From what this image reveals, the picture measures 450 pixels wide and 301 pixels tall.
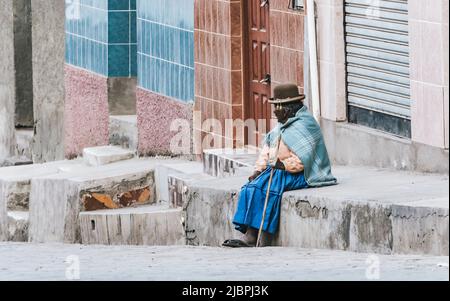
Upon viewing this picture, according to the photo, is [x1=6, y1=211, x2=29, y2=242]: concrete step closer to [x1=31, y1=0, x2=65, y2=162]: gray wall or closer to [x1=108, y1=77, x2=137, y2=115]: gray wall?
[x1=108, y1=77, x2=137, y2=115]: gray wall

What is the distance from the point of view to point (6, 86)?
21234 mm

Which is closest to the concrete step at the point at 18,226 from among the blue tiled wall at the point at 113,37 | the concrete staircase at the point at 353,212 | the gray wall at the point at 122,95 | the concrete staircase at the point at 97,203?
the concrete staircase at the point at 97,203

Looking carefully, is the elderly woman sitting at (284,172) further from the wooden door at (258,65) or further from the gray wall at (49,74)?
the gray wall at (49,74)

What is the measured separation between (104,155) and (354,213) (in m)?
7.11

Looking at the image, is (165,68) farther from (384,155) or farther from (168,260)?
(168,260)

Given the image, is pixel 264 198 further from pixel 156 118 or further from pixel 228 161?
pixel 156 118

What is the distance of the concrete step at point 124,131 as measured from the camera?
1783cm

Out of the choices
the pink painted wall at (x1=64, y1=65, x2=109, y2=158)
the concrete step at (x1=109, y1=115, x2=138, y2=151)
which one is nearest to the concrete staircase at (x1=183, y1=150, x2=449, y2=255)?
the concrete step at (x1=109, y1=115, x2=138, y2=151)

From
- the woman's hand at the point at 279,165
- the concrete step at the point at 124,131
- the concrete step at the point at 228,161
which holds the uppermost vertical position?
the woman's hand at the point at 279,165

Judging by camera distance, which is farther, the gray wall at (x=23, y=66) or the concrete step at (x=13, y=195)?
the gray wall at (x=23, y=66)

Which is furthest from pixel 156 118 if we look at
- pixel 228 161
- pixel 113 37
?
pixel 228 161

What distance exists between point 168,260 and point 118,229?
3.57 m

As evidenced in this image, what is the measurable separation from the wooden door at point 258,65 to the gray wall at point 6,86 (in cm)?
665

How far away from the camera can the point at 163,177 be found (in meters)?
15.5
